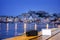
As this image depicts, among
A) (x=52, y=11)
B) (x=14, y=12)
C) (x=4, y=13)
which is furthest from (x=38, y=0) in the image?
(x=4, y=13)

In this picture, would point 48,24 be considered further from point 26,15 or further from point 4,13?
point 4,13

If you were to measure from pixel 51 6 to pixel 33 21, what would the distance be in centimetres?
68

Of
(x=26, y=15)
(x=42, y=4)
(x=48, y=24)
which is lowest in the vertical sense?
(x=48, y=24)

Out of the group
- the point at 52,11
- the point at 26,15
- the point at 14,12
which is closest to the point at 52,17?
the point at 52,11

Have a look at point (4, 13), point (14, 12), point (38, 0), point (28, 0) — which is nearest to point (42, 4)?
point (38, 0)

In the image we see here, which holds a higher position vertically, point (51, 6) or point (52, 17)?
point (51, 6)

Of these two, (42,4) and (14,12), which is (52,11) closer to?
(42,4)

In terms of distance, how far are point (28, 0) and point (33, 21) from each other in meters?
0.62

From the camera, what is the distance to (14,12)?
4.25 meters

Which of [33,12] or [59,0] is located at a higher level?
[59,0]

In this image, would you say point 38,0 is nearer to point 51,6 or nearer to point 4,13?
point 51,6

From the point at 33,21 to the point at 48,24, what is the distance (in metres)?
0.44

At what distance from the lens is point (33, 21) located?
13.9ft

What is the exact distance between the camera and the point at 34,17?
13.5 feet
